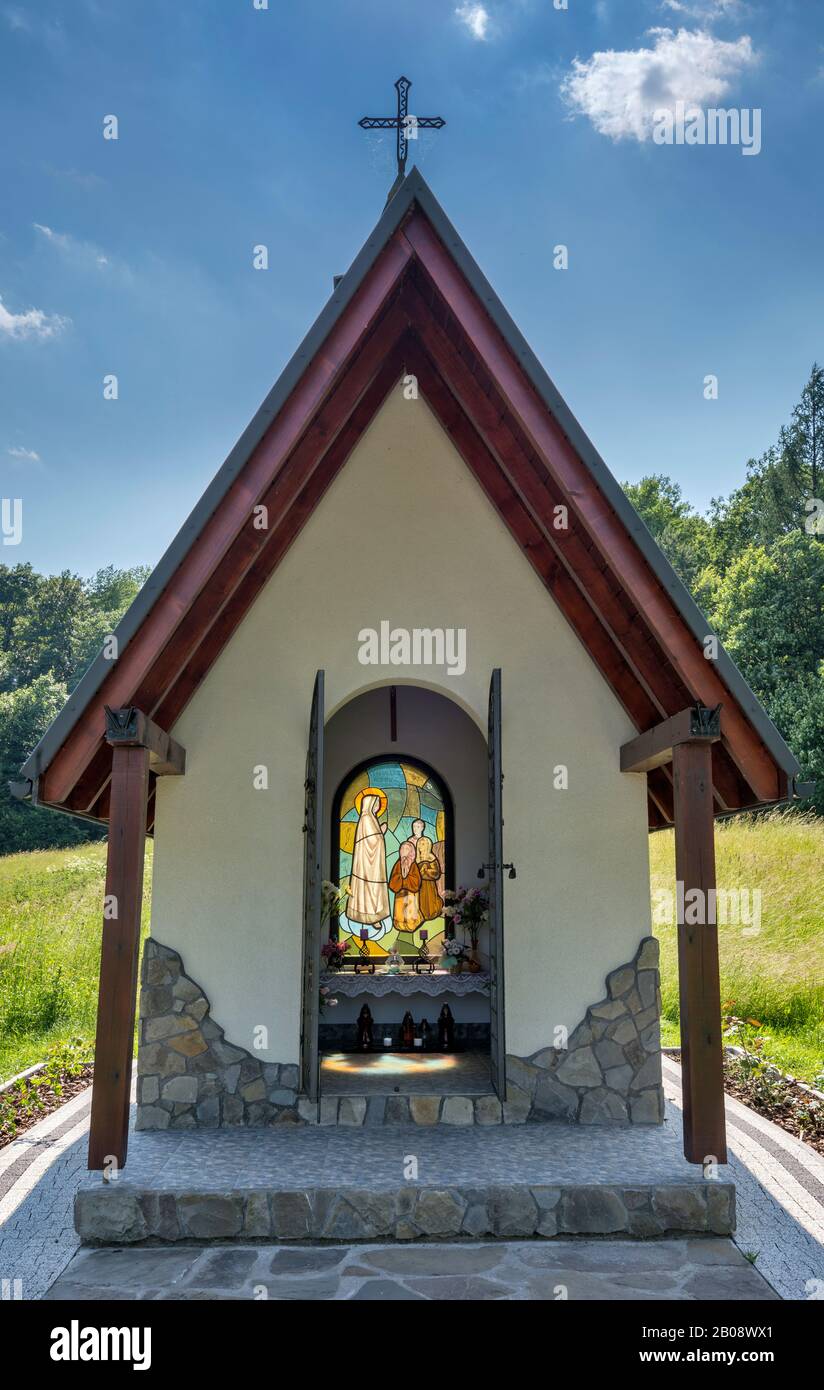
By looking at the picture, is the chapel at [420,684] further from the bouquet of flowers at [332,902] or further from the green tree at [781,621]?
the green tree at [781,621]

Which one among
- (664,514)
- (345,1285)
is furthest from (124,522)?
(664,514)

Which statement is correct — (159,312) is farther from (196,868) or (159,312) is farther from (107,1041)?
(107,1041)

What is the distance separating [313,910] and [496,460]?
324 cm

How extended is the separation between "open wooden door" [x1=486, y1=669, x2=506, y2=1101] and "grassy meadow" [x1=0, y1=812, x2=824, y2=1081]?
4.46 meters

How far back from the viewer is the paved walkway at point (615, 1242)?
14.9 feet

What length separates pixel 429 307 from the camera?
252 inches

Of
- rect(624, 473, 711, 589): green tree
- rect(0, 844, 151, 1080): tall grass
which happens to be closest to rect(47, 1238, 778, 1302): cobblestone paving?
rect(0, 844, 151, 1080): tall grass

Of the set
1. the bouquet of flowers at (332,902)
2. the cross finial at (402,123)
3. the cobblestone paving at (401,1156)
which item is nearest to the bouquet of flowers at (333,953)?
the bouquet of flowers at (332,902)

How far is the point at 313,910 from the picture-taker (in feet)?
18.8

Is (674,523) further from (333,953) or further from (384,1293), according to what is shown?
(384,1293)

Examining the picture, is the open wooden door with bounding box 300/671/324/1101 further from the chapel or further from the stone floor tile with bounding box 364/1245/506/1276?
the stone floor tile with bounding box 364/1245/506/1276

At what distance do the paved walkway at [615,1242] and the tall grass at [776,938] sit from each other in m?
2.80

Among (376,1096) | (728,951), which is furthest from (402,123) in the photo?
(728,951)

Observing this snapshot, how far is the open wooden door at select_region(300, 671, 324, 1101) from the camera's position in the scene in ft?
18.6
